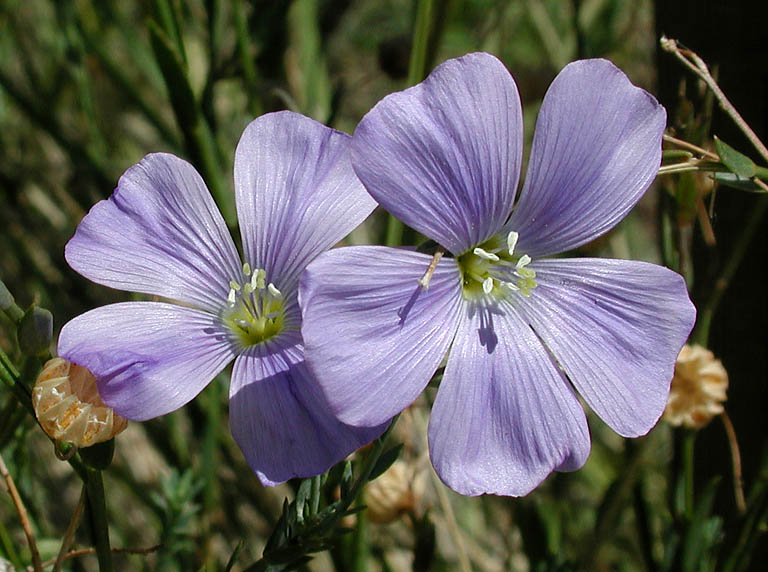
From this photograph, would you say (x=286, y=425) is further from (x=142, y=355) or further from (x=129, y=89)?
(x=129, y=89)

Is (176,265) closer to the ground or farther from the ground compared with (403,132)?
closer to the ground

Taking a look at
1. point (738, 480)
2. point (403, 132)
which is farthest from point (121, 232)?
point (738, 480)

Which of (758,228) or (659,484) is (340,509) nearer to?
(758,228)

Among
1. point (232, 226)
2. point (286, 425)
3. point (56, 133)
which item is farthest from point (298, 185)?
point (56, 133)

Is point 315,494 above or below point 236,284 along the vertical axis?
below

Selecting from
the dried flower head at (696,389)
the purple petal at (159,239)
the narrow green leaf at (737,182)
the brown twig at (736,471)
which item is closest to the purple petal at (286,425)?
the purple petal at (159,239)

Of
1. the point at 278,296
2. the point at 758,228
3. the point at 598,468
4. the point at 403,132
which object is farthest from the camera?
the point at 598,468
